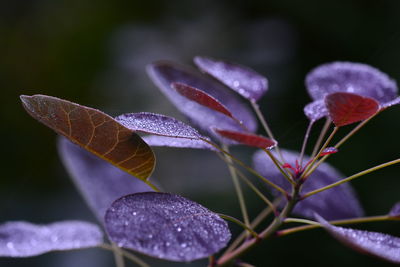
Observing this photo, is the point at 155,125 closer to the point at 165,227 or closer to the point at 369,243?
the point at 165,227

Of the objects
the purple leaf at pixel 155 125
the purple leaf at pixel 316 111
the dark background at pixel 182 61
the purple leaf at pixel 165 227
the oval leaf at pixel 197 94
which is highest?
the oval leaf at pixel 197 94

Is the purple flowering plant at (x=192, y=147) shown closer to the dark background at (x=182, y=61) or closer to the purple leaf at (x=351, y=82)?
the purple leaf at (x=351, y=82)

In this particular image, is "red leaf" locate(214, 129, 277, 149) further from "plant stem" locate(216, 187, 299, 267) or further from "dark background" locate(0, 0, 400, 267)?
"dark background" locate(0, 0, 400, 267)

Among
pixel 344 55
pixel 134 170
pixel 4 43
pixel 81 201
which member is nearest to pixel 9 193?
pixel 81 201

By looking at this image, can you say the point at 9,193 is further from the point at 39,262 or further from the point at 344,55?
the point at 344,55

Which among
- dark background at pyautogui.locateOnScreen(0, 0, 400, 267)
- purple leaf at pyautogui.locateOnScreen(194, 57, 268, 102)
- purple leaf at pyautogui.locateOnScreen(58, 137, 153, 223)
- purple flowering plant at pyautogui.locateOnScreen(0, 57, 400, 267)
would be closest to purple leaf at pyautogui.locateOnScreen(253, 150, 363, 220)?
purple flowering plant at pyautogui.locateOnScreen(0, 57, 400, 267)

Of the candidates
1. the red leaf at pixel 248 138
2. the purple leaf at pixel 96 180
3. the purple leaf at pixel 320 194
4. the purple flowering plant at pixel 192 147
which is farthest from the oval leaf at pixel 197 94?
the purple leaf at pixel 96 180
